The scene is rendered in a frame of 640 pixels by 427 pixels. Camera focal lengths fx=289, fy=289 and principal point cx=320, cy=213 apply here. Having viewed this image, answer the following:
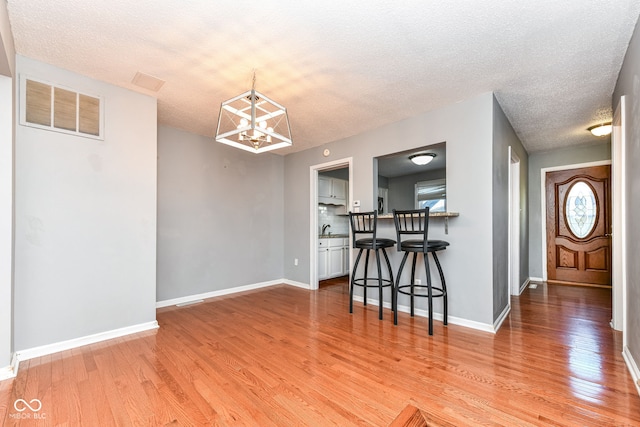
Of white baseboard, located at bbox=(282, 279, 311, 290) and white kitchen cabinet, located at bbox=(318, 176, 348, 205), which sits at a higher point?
white kitchen cabinet, located at bbox=(318, 176, 348, 205)

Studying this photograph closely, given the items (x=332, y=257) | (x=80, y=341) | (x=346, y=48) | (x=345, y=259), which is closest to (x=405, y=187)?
(x=345, y=259)

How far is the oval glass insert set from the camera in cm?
491

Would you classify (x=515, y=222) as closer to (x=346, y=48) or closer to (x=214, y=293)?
(x=346, y=48)

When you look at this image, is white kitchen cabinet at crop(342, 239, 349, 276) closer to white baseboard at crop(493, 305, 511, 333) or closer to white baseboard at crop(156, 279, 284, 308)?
white baseboard at crop(156, 279, 284, 308)

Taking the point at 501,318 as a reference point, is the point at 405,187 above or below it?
above

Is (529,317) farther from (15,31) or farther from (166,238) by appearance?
(15,31)

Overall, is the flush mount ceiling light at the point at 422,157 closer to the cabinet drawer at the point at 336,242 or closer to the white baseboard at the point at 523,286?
the cabinet drawer at the point at 336,242

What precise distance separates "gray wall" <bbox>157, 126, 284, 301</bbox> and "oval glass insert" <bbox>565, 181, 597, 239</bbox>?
16.8 ft

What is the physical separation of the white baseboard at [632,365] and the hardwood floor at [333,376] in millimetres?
41

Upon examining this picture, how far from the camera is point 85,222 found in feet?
8.53

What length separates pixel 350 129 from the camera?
3980 millimetres

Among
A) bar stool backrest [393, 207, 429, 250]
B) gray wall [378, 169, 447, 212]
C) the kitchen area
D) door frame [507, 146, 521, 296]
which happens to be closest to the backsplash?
the kitchen area

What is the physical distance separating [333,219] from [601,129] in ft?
14.6

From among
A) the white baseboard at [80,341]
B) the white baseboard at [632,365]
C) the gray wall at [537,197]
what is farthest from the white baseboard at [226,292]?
the gray wall at [537,197]
